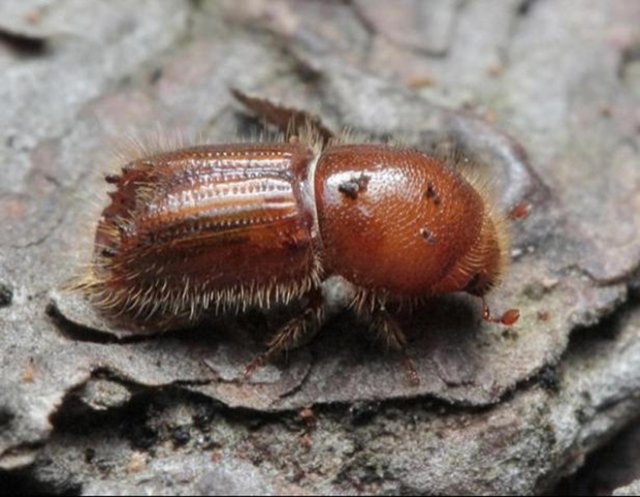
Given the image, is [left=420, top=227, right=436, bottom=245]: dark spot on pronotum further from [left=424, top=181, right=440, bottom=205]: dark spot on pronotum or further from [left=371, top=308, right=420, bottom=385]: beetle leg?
[left=371, top=308, right=420, bottom=385]: beetle leg

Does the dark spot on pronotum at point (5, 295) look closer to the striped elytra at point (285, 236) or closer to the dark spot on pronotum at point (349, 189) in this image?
the striped elytra at point (285, 236)

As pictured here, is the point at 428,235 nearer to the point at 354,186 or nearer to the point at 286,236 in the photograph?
the point at 354,186

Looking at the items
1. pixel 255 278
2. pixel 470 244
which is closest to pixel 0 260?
pixel 255 278

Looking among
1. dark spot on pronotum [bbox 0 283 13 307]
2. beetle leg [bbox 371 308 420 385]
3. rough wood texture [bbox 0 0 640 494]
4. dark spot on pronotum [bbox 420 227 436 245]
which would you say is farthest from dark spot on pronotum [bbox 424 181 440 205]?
dark spot on pronotum [bbox 0 283 13 307]

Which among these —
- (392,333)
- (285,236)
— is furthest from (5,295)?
(392,333)

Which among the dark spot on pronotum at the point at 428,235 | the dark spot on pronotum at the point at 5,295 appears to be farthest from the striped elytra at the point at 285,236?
the dark spot on pronotum at the point at 5,295

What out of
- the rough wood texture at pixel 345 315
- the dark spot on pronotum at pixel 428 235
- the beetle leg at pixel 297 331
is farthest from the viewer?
the beetle leg at pixel 297 331

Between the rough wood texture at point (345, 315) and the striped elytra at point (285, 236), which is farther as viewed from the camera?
the striped elytra at point (285, 236)
